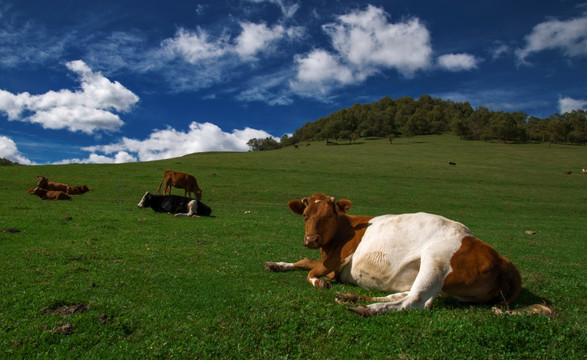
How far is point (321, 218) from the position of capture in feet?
20.9

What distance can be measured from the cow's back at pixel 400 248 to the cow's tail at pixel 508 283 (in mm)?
668

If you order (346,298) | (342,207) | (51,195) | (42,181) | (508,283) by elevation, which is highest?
(42,181)

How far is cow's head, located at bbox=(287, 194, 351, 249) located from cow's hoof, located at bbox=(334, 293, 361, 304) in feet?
3.71

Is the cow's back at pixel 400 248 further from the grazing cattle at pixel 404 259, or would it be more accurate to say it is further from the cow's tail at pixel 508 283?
the cow's tail at pixel 508 283

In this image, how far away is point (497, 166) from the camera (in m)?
63.5

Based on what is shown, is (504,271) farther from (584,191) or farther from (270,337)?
(584,191)

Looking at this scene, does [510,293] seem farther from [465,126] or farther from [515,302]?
[465,126]

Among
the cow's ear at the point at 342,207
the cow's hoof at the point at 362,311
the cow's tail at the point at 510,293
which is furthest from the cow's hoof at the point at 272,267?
the cow's tail at the point at 510,293

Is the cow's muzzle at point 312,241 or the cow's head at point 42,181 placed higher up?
the cow's head at point 42,181

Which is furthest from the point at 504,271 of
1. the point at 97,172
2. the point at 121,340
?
the point at 97,172

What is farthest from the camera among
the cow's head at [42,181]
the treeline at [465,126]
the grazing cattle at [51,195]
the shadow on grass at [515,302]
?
the treeline at [465,126]

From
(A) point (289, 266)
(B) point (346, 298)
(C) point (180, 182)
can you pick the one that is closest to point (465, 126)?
(C) point (180, 182)

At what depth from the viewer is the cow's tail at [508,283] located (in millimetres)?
4836

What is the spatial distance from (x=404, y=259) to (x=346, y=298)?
108cm
